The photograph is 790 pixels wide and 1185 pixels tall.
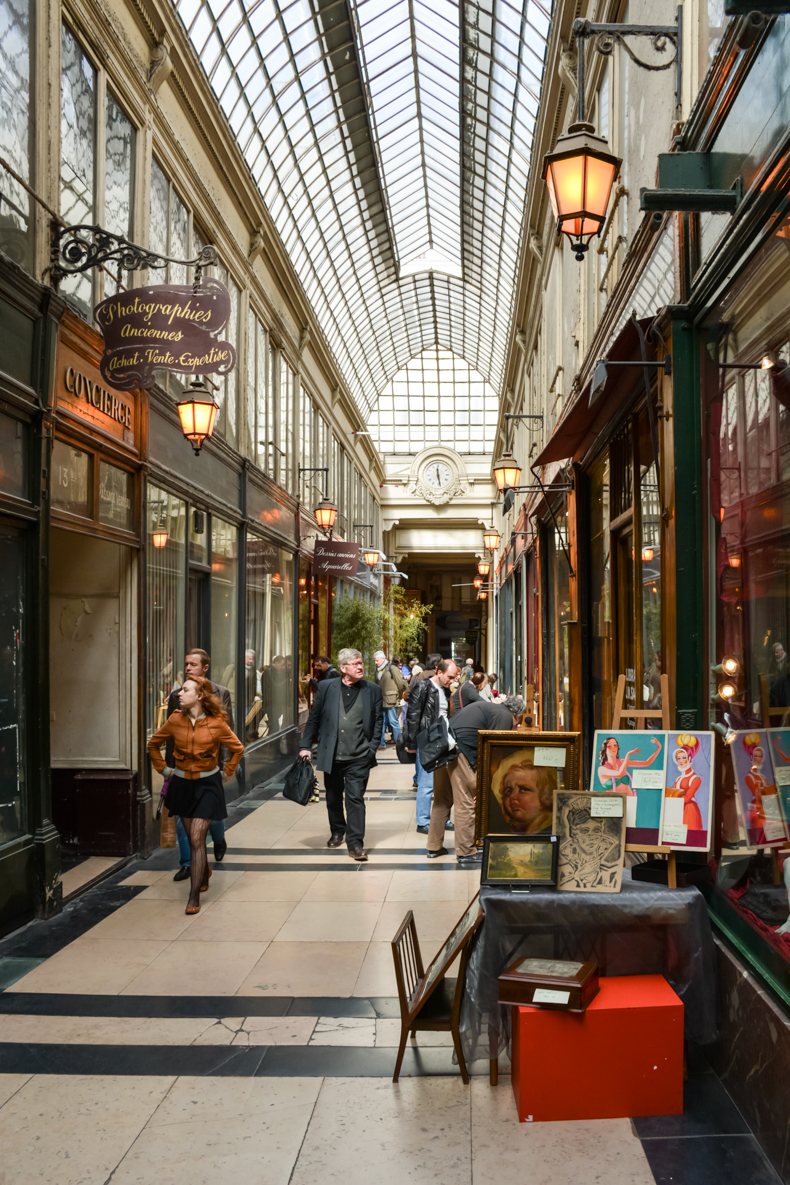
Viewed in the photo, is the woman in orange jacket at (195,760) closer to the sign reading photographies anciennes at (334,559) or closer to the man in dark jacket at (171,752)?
the man in dark jacket at (171,752)

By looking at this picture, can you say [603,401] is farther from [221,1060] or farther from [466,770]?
[221,1060]

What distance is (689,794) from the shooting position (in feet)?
14.8

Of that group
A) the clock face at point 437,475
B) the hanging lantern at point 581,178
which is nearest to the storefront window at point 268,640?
the hanging lantern at point 581,178

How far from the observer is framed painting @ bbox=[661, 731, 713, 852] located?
4.45 m

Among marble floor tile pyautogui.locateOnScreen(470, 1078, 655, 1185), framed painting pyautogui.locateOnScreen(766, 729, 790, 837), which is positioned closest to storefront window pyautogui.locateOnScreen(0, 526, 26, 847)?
marble floor tile pyautogui.locateOnScreen(470, 1078, 655, 1185)

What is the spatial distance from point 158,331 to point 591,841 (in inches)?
189

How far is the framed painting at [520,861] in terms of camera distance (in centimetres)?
444

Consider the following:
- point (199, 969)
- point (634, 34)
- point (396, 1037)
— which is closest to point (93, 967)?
point (199, 969)

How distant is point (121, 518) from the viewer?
8922mm

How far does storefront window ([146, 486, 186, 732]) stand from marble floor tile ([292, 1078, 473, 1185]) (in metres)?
5.29

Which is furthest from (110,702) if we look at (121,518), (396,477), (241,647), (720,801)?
(396,477)

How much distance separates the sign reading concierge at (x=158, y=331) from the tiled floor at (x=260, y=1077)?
12.7 feet

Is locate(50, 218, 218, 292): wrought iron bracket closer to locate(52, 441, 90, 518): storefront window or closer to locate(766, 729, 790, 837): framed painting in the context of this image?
locate(52, 441, 90, 518): storefront window

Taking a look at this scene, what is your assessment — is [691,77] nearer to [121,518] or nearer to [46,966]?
[121,518]
